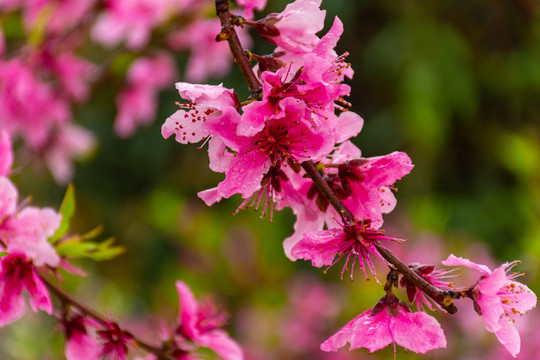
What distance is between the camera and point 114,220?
2.83 metres

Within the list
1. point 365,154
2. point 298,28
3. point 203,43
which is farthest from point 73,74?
point 365,154

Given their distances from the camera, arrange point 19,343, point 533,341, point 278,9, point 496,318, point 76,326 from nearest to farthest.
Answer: point 496,318 < point 76,326 < point 533,341 < point 19,343 < point 278,9

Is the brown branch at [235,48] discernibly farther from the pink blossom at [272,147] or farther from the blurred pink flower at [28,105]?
the blurred pink flower at [28,105]

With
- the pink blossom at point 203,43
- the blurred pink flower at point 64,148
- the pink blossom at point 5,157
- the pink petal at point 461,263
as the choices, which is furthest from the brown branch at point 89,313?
the blurred pink flower at point 64,148

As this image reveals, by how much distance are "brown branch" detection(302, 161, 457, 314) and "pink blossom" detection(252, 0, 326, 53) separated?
121 millimetres

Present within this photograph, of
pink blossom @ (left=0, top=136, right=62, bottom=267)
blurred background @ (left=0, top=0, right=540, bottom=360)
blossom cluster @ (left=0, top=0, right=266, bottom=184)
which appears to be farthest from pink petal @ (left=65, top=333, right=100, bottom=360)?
blurred background @ (left=0, top=0, right=540, bottom=360)

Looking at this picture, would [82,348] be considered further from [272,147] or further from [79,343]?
[272,147]

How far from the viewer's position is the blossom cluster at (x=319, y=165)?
1.79 ft

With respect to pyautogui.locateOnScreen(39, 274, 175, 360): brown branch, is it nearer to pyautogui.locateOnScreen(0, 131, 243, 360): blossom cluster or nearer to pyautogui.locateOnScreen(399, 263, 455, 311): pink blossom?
pyautogui.locateOnScreen(0, 131, 243, 360): blossom cluster

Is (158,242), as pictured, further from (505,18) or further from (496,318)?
(496,318)

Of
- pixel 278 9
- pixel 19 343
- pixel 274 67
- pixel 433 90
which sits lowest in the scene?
pixel 19 343

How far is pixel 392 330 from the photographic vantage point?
0.56 metres

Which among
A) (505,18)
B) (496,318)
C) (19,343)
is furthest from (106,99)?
(496,318)

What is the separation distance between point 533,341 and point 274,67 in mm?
1385
